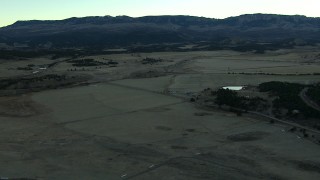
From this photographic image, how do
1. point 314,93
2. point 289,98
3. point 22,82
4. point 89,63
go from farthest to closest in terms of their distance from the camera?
point 89,63 → point 22,82 → point 314,93 → point 289,98

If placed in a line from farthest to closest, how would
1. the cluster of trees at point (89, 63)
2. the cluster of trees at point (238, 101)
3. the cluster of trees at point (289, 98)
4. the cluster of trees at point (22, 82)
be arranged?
the cluster of trees at point (89, 63)
the cluster of trees at point (22, 82)
the cluster of trees at point (238, 101)
the cluster of trees at point (289, 98)

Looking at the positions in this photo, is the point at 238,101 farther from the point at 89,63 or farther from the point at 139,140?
the point at 89,63

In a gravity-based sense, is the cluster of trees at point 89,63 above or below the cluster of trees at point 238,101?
below

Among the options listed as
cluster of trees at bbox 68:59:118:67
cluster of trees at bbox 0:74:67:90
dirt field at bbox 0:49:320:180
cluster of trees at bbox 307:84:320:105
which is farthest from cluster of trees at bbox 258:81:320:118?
cluster of trees at bbox 68:59:118:67

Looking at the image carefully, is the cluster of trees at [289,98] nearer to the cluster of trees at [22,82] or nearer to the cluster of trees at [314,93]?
the cluster of trees at [314,93]

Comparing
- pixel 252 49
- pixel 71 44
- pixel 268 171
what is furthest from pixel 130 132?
pixel 71 44

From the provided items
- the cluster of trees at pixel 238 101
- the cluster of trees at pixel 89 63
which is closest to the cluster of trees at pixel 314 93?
the cluster of trees at pixel 238 101

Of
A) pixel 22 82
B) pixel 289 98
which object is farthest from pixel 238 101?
pixel 22 82

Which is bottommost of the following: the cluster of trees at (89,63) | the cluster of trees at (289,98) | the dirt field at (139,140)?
the dirt field at (139,140)
